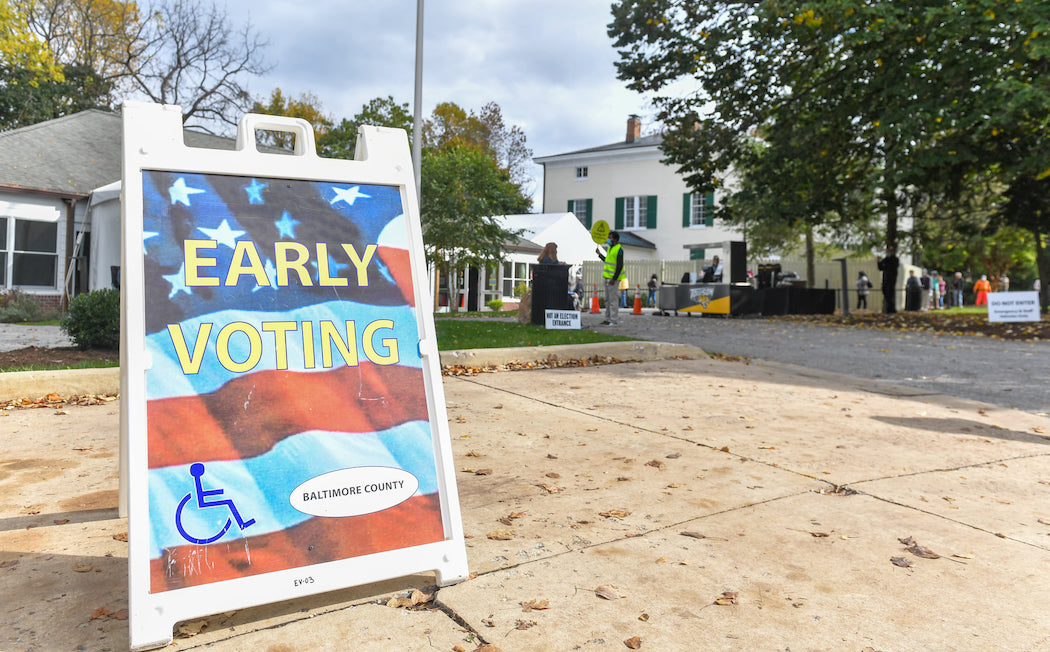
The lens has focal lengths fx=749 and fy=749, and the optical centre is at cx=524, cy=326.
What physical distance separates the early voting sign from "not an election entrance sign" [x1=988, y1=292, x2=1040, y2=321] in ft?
54.3

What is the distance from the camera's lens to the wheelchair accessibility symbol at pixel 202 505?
2.40 m

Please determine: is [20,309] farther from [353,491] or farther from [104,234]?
[353,491]

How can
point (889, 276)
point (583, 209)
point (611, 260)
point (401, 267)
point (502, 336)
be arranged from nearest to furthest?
point (401, 267) < point (502, 336) < point (611, 260) < point (889, 276) < point (583, 209)

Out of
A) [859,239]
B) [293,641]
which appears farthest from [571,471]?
[859,239]

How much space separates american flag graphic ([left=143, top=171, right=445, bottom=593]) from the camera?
2447 mm

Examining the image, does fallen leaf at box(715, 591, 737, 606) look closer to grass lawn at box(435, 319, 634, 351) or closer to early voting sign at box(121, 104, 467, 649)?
early voting sign at box(121, 104, 467, 649)

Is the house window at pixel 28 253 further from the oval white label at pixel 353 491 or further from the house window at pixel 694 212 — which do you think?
the house window at pixel 694 212

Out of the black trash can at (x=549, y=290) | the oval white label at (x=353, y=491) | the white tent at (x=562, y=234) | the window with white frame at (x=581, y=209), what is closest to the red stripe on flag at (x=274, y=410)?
the oval white label at (x=353, y=491)

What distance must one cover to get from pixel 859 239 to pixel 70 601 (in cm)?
3644

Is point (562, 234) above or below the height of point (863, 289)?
above

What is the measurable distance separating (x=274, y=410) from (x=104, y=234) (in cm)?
1829

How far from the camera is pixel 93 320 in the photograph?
30.2 ft

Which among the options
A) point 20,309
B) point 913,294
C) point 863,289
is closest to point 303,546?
point 20,309

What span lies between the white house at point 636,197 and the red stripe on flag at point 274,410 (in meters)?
33.6
